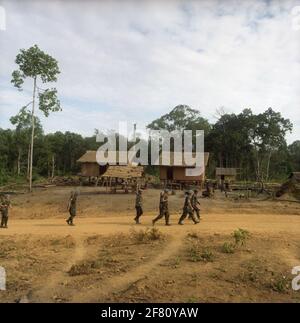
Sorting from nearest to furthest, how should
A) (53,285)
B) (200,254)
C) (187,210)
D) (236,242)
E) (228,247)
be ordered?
(53,285) → (200,254) → (228,247) → (236,242) → (187,210)

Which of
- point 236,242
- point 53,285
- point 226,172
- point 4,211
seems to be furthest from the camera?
point 226,172

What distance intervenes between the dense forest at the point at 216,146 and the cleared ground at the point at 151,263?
95.5ft

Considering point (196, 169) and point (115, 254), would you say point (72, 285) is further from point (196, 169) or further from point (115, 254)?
point (196, 169)

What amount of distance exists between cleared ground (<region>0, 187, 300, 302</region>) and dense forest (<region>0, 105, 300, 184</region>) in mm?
29108

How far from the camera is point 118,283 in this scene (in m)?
→ 10.0

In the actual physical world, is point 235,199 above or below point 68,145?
below

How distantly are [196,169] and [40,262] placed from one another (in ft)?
88.5

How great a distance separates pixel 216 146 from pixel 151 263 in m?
41.0

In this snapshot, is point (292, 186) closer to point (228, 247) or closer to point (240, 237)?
point (240, 237)

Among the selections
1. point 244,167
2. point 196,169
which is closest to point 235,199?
point 196,169

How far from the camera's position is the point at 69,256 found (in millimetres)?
12062

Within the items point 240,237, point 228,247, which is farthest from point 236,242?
point 228,247

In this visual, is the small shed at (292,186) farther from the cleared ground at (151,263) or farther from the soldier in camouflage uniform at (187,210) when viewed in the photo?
the soldier in camouflage uniform at (187,210)

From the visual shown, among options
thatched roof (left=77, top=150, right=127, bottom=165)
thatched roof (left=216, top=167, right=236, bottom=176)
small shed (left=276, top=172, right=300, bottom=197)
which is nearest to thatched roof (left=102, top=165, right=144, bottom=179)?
thatched roof (left=77, top=150, right=127, bottom=165)
